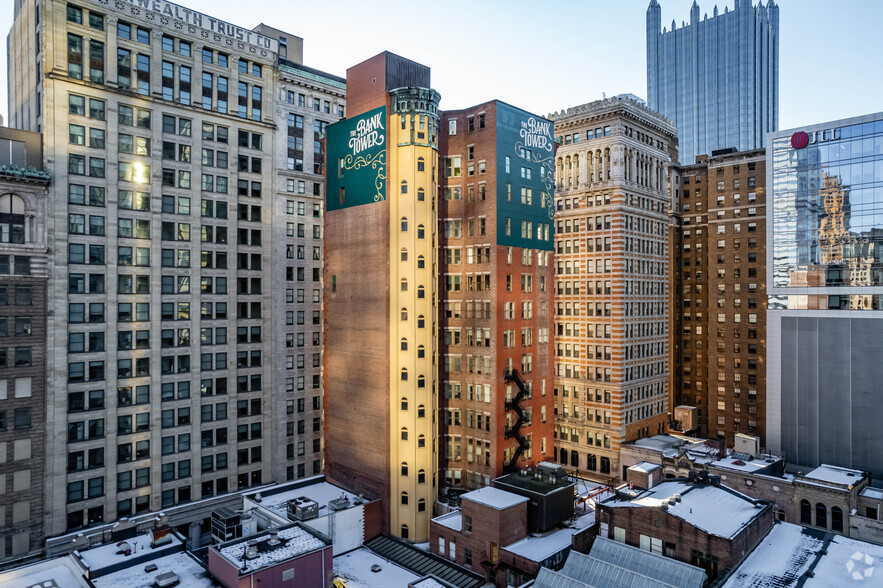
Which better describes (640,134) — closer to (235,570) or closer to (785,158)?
(785,158)

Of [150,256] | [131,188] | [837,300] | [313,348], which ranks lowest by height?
[313,348]

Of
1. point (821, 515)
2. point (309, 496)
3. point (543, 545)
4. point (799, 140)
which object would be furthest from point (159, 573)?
point (799, 140)

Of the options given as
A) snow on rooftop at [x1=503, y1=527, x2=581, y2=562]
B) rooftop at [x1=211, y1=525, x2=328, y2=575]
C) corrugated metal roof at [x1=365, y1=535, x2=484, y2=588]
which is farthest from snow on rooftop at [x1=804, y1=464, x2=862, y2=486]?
rooftop at [x1=211, y1=525, x2=328, y2=575]

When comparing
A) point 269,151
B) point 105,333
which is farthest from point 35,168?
point 269,151

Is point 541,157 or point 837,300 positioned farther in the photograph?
point 541,157

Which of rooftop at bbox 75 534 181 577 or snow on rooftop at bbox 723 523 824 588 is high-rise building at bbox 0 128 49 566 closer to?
rooftop at bbox 75 534 181 577

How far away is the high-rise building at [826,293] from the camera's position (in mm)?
74688

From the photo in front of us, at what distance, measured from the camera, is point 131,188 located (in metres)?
71.8

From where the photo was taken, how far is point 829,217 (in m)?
77.8

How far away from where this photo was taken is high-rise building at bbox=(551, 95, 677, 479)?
3644 inches

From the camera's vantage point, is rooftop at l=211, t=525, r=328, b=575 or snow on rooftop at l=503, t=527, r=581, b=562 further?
snow on rooftop at l=503, t=527, r=581, b=562

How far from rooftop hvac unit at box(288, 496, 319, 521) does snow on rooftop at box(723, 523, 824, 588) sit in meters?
42.4

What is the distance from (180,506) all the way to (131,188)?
136ft

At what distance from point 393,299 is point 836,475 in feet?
197
